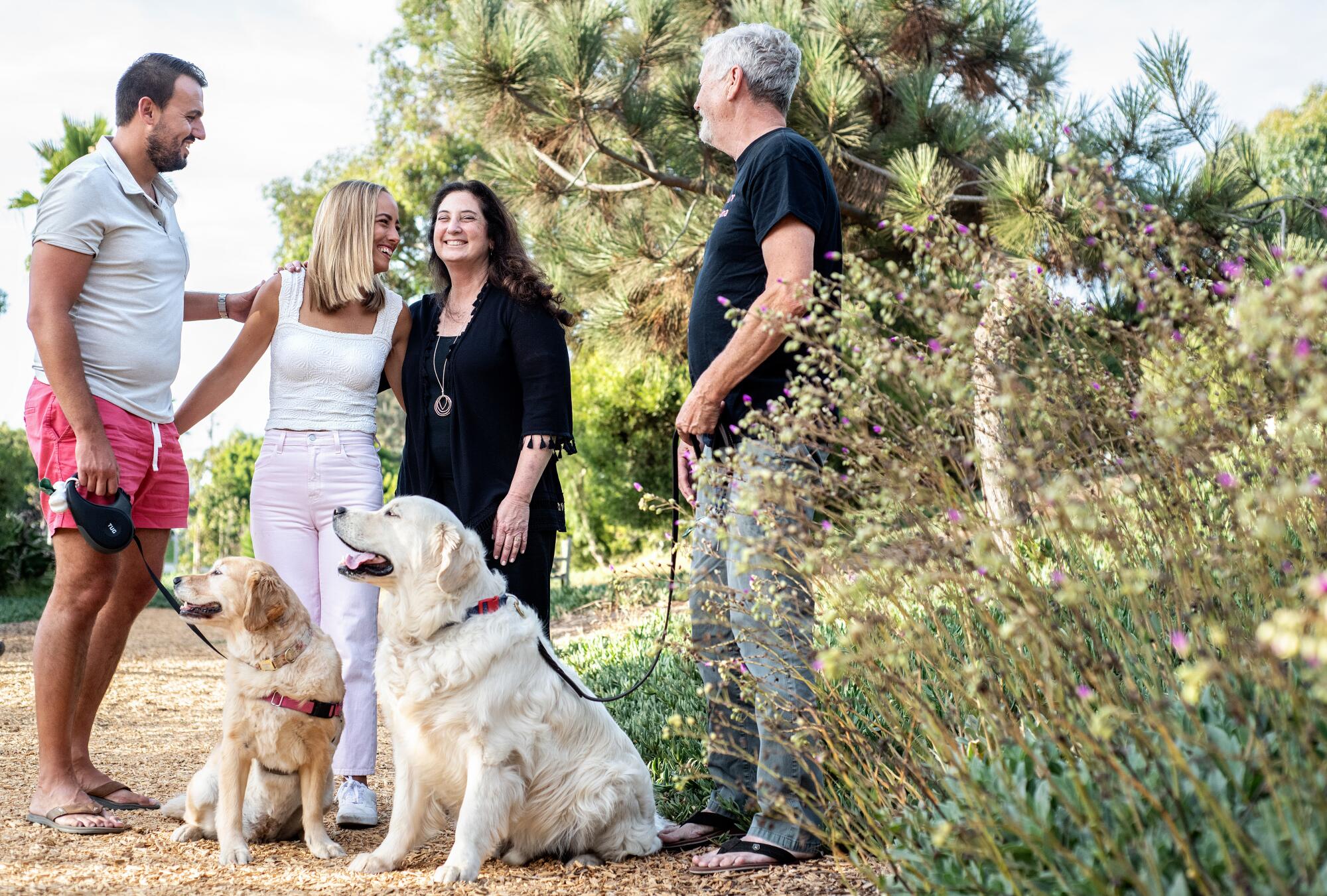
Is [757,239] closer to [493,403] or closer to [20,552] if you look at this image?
[493,403]

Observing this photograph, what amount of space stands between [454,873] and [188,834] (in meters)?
1.14

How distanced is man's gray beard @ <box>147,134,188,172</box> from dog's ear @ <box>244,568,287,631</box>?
1715mm

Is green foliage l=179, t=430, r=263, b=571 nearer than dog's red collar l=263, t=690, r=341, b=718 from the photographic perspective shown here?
No

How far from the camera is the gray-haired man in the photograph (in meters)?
3.11

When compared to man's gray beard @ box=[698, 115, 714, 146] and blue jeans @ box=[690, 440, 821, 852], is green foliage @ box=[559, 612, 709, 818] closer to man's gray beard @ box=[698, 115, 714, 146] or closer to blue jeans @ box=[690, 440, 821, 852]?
blue jeans @ box=[690, 440, 821, 852]

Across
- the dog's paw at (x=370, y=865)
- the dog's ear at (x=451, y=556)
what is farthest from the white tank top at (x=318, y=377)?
the dog's paw at (x=370, y=865)

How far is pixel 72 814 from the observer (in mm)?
3688

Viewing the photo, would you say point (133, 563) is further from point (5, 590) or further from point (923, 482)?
point (5, 590)

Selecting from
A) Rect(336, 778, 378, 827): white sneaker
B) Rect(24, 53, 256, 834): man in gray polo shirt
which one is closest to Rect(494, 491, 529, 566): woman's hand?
Rect(336, 778, 378, 827): white sneaker

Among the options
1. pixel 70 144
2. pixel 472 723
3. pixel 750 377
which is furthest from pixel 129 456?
pixel 70 144

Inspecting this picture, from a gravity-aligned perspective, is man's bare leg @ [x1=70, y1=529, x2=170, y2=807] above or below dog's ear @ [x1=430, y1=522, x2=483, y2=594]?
below

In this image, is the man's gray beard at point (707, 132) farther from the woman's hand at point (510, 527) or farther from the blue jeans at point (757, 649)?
the woman's hand at point (510, 527)

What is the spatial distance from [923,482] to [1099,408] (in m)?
0.45

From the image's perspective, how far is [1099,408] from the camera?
2.48m
